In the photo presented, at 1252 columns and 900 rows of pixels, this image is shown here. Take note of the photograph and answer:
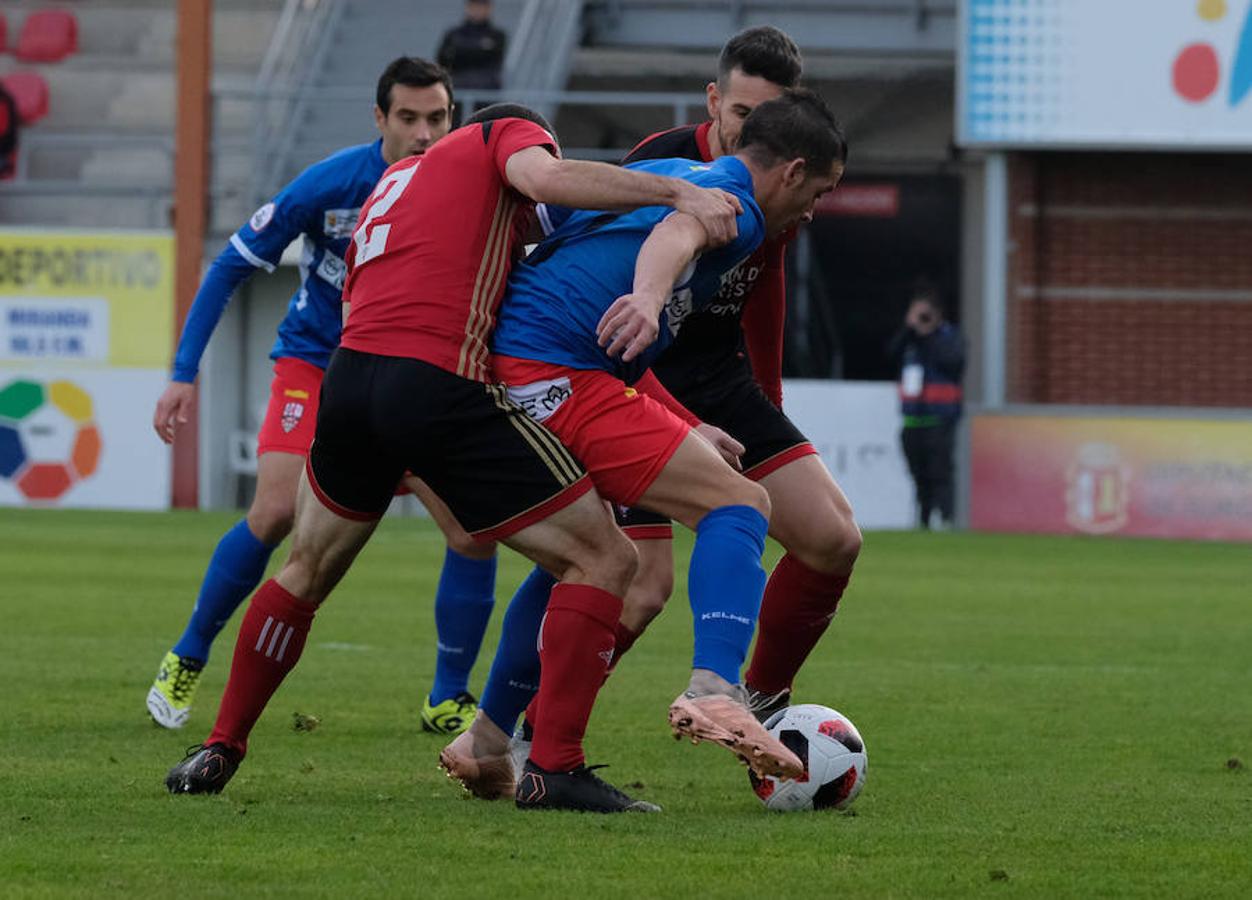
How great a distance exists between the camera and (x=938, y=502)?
21.4m

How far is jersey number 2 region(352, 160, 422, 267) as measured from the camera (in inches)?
215

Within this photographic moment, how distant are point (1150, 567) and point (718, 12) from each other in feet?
35.8

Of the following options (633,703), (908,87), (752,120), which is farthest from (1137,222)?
(752,120)

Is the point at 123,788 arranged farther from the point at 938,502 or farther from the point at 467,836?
the point at 938,502

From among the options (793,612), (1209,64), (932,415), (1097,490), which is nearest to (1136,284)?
(1209,64)

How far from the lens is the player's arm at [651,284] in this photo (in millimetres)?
4965

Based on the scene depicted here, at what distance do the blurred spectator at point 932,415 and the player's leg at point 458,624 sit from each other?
564 inches

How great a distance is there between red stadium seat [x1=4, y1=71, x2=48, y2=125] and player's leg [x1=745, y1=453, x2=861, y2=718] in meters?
22.4

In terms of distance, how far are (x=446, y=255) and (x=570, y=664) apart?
3.18ft

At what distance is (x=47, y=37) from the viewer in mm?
28453

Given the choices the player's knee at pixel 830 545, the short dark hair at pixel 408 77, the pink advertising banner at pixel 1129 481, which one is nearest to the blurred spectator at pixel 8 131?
the pink advertising banner at pixel 1129 481

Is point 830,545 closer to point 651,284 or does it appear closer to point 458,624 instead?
point 458,624

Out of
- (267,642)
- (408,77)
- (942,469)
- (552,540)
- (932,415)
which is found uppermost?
(408,77)

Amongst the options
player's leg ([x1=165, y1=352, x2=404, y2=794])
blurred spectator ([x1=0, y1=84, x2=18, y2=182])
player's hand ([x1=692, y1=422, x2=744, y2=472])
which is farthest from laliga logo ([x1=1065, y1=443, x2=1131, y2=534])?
player's leg ([x1=165, y1=352, x2=404, y2=794])
